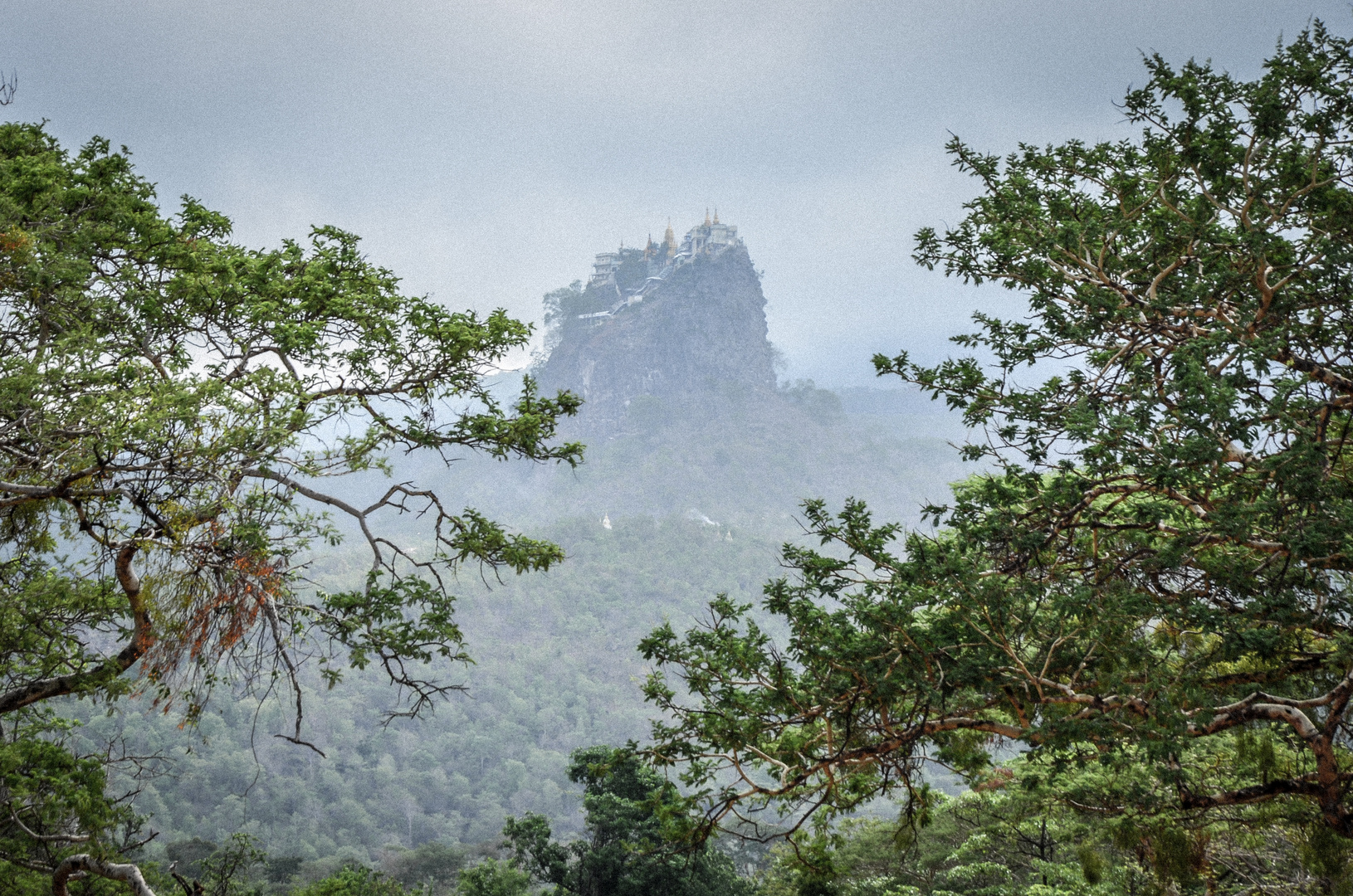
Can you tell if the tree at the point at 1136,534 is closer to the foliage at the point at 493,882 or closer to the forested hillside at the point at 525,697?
the foliage at the point at 493,882

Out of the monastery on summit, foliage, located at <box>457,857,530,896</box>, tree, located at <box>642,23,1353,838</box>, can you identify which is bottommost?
foliage, located at <box>457,857,530,896</box>

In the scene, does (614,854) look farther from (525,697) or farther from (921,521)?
(525,697)

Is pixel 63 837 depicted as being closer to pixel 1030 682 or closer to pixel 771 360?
pixel 1030 682

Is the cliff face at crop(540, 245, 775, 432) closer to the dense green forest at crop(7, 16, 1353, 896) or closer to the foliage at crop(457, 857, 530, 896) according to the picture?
the foliage at crop(457, 857, 530, 896)

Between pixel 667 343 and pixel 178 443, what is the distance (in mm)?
98197

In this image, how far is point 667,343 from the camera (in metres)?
101

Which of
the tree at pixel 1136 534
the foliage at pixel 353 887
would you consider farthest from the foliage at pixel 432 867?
the tree at pixel 1136 534

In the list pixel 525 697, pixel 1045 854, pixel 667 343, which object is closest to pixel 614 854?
pixel 1045 854

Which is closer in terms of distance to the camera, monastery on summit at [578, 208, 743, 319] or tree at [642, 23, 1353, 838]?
tree at [642, 23, 1353, 838]

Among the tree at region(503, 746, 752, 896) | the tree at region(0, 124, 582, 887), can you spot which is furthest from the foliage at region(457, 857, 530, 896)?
the tree at region(0, 124, 582, 887)

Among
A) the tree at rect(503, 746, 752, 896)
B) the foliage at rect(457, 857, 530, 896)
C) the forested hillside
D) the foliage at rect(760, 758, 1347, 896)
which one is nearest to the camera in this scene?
the foliage at rect(760, 758, 1347, 896)

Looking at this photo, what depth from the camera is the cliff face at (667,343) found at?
100062 mm

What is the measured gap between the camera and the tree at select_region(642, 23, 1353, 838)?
364cm

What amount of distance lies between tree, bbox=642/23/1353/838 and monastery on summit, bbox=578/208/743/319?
98.1 meters
